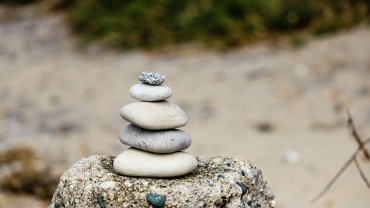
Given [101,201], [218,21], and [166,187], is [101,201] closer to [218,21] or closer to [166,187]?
[166,187]

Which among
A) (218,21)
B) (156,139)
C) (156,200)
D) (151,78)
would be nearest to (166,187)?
(156,200)

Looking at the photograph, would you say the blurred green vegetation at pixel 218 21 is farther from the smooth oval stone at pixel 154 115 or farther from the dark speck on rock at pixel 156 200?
the dark speck on rock at pixel 156 200

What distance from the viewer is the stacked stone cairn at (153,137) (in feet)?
8.82

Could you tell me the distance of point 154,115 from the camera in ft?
8.98

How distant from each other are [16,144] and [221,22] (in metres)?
4.21

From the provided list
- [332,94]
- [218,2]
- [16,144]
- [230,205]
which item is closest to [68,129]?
[16,144]

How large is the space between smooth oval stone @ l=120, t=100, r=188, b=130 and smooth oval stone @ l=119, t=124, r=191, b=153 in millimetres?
38

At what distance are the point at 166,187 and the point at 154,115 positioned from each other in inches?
13.0

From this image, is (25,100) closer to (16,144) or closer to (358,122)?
(16,144)

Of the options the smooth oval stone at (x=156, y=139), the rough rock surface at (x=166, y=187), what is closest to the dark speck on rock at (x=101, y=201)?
the rough rock surface at (x=166, y=187)

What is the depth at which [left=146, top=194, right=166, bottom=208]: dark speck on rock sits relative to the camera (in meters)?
2.54

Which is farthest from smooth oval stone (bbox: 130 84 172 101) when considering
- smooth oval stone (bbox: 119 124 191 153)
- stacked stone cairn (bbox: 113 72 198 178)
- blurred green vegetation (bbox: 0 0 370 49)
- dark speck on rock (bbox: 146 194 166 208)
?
blurred green vegetation (bbox: 0 0 370 49)

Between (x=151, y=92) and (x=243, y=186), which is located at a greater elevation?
(x=151, y=92)

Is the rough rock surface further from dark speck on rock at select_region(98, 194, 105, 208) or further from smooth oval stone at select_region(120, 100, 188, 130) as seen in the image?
smooth oval stone at select_region(120, 100, 188, 130)
